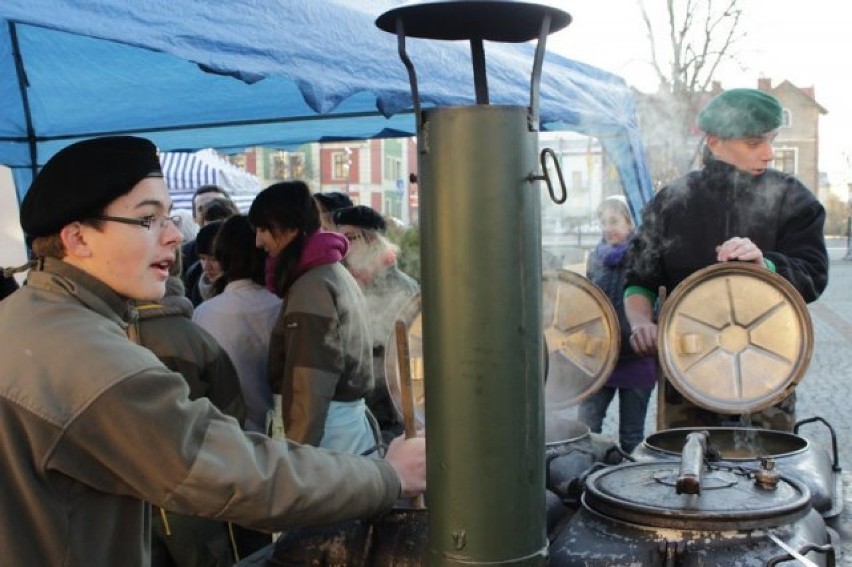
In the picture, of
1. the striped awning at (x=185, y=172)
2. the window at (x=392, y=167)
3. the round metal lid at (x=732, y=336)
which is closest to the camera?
the round metal lid at (x=732, y=336)

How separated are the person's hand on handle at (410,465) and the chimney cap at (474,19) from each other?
0.83m

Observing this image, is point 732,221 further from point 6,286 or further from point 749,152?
point 6,286

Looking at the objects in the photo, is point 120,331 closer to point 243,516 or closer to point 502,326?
point 243,516

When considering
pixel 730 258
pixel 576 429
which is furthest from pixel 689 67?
pixel 576 429

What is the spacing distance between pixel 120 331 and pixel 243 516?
42 centimetres

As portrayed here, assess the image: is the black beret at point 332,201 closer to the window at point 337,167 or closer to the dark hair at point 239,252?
the dark hair at point 239,252

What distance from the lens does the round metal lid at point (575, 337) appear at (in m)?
3.25

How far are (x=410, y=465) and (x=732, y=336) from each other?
5.26 ft

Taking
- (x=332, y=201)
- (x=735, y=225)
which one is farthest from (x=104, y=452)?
(x=332, y=201)

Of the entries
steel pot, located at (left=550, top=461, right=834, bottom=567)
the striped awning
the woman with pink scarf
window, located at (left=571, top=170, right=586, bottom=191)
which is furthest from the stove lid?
the striped awning

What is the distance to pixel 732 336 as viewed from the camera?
122 inches

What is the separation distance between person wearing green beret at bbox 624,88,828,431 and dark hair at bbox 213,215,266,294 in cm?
156

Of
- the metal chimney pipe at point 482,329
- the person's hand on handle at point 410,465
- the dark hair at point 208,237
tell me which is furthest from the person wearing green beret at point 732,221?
the dark hair at point 208,237

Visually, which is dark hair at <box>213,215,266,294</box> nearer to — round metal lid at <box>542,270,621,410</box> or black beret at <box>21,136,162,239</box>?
round metal lid at <box>542,270,621,410</box>
